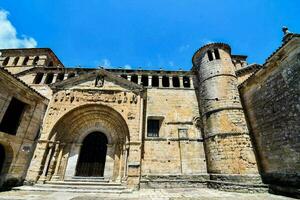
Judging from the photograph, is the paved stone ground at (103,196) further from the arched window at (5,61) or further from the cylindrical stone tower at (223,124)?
the arched window at (5,61)

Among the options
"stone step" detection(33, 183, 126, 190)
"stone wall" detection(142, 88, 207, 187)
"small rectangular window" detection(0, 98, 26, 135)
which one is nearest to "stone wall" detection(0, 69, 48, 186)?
"small rectangular window" detection(0, 98, 26, 135)

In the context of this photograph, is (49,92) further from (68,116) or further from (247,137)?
(247,137)

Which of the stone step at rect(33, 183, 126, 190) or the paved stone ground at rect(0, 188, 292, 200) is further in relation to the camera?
the stone step at rect(33, 183, 126, 190)

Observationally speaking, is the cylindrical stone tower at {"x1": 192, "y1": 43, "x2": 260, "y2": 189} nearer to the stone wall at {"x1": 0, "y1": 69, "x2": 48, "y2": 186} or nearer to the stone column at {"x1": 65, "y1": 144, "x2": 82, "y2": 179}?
the stone column at {"x1": 65, "y1": 144, "x2": 82, "y2": 179}

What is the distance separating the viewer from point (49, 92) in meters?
13.0

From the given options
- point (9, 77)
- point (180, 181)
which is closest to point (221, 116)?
point (180, 181)

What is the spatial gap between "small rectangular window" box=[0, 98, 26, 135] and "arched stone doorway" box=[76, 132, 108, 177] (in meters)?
4.08

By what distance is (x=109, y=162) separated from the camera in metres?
10.4

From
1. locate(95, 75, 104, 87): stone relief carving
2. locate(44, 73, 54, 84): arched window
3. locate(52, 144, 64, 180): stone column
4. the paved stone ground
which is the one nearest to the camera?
the paved stone ground

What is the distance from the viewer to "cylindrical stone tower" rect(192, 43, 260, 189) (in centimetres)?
918

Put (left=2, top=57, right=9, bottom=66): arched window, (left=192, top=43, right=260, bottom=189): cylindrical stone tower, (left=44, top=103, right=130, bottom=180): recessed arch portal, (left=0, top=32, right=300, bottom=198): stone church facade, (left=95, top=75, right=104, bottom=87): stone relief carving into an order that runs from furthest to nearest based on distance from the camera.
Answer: (left=2, top=57, right=9, bottom=66): arched window, (left=95, top=75, right=104, bottom=87): stone relief carving, (left=44, top=103, right=130, bottom=180): recessed arch portal, (left=192, top=43, right=260, bottom=189): cylindrical stone tower, (left=0, top=32, right=300, bottom=198): stone church facade

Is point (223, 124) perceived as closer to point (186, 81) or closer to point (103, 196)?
point (186, 81)

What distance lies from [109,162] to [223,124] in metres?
8.05

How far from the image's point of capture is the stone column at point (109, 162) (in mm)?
10008
